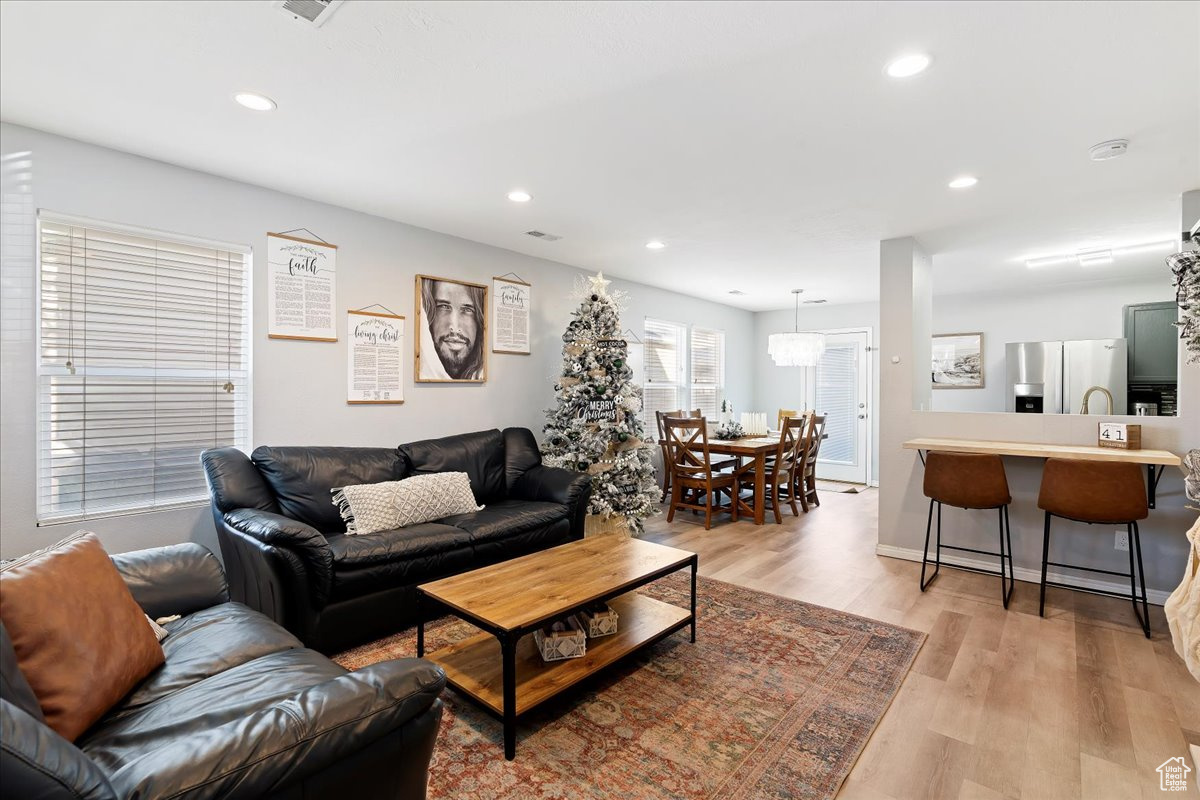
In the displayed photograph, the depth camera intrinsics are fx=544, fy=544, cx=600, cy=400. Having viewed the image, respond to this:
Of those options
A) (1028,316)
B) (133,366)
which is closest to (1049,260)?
(1028,316)

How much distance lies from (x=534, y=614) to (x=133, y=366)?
2.60 m

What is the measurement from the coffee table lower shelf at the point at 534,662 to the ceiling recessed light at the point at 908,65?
2.52 meters

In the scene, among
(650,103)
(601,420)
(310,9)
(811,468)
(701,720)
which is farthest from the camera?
(811,468)

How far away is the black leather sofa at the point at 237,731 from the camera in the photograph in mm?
847

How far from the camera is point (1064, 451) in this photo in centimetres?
328

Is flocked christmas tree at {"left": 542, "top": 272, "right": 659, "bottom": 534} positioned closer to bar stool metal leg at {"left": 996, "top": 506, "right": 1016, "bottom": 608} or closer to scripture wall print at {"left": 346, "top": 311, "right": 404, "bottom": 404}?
scripture wall print at {"left": 346, "top": 311, "right": 404, "bottom": 404}

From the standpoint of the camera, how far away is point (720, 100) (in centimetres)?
228

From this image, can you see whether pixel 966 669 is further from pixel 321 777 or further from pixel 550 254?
pixel 550 254

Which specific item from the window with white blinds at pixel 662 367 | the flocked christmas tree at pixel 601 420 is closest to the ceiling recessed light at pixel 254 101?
the flocked christmas tree at pixel 601 420

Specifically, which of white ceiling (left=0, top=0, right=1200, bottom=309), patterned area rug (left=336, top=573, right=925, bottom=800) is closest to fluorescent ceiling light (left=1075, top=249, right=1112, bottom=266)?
white ceiling (left=0, top=0, right=1200, bottom=309)

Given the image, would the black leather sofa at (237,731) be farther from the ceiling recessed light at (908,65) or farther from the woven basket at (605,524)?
the woven basket at (605,524)

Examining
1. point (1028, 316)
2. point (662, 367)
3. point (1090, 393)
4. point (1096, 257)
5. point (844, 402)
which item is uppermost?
point (1096, 257)

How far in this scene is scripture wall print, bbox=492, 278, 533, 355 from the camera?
4.65 meters

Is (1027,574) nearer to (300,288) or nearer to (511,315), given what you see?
(511,315)
